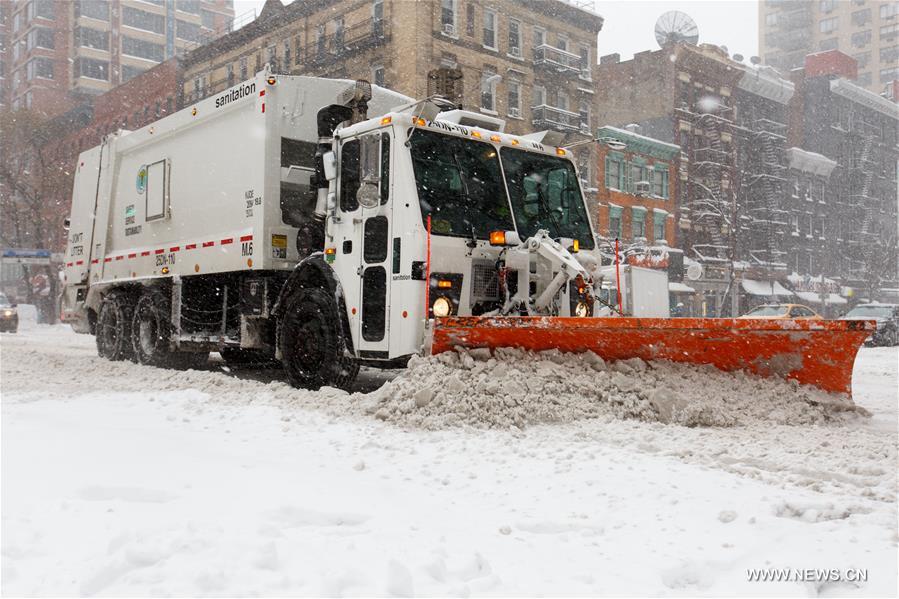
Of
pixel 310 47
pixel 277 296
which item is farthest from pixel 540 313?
pixel 310 47

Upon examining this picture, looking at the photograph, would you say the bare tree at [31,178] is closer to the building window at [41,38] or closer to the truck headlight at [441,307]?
the building window at [41,38]

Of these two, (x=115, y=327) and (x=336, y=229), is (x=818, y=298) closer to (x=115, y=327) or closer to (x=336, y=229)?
(x=115, y=327)

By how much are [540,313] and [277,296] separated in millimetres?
3290

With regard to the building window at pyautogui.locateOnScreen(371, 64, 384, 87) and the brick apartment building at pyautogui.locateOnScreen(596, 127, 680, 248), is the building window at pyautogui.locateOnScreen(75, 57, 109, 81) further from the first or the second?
the brick apartment building at pyautogui.locateOnScreen(596, 127, 680, 248)

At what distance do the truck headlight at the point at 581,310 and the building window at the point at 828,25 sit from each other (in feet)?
359

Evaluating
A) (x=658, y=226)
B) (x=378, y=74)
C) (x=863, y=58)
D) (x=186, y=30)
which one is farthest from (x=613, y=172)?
(x=863, y=58)

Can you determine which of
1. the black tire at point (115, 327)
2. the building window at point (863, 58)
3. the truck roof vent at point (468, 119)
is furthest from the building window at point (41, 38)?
the building window at point (863, 58)

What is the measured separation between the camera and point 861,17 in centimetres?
9838

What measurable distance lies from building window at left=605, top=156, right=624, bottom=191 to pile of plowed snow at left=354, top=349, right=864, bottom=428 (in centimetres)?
3524

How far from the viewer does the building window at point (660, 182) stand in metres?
43.2

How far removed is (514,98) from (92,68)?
46.4 m

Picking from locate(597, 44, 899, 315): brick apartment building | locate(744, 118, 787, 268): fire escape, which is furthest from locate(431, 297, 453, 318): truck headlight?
locate(744, 118, 787, 268): fire escape

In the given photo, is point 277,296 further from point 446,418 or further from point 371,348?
point 446,418

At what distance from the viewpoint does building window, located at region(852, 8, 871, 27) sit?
97875 millimetres
